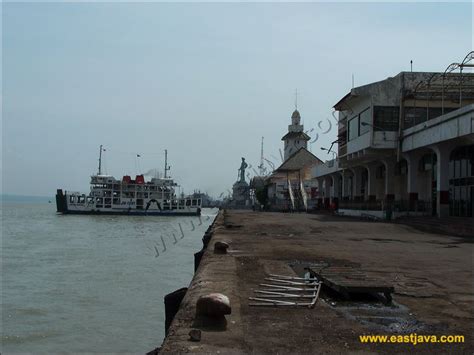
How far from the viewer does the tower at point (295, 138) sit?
294ft

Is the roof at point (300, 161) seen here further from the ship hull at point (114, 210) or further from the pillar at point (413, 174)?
the pillar at point (413, 174)

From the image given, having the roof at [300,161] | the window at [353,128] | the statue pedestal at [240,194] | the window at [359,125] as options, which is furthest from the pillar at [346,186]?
the statue pedestal at [240,194]

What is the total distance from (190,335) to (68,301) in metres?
11.4

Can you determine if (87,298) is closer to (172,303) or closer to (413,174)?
(172,303)

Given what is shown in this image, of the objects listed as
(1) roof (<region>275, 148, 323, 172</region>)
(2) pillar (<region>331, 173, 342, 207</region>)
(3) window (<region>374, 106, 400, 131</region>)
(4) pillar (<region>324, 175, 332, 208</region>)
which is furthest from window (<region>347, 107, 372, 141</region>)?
(1) roof (<region>275, 148, 323, 172</region>)

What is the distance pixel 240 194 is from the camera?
4818 inches

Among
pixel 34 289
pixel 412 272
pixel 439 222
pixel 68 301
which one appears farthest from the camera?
pixel 439 222

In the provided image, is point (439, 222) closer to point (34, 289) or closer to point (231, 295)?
point (34, 289)

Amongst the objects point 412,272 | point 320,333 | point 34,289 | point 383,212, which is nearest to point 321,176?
point 383,212

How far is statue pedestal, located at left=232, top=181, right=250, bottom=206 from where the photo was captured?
117688 mm

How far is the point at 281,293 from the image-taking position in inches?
263

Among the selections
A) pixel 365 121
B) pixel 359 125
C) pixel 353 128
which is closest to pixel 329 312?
pixel 365 121

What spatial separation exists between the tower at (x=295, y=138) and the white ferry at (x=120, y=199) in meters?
20.8

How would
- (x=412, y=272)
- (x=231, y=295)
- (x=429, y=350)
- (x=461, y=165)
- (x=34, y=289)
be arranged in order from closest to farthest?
(x=429, y=350) → (x=231, y=295) → (x=412, y=272) → (x=34, y=289) → (x=461, y=165)
